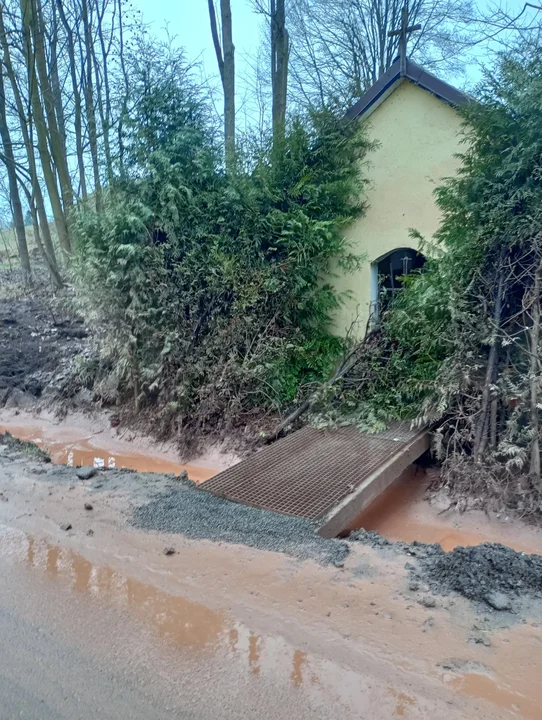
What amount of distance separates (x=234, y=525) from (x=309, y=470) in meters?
1.47

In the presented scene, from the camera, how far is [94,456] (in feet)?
27.3

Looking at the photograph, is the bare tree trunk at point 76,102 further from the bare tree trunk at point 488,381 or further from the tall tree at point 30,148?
the bare tree trunk at point 488,381

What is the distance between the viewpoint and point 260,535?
417 centimetres

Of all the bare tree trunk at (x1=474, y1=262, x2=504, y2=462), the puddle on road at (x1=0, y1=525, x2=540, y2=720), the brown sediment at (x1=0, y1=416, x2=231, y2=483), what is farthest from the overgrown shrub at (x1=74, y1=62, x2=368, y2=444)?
the puddle on road at (x1=0, y1=525, x2=540, y2=720)

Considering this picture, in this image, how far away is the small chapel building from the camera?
779 centimetres

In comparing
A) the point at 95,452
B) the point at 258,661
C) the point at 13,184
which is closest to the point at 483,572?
the point at 258,661

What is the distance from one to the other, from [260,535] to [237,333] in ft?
14.2

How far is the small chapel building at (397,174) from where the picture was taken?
307 inches

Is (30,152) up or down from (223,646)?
up

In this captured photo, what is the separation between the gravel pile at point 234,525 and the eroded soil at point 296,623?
81 mm

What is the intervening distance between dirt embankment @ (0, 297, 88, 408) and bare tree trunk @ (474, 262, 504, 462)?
7698 millimetres

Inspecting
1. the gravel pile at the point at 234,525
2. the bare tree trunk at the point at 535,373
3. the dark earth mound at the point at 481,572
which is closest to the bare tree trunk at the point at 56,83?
the gravel pile at the point at 234,525

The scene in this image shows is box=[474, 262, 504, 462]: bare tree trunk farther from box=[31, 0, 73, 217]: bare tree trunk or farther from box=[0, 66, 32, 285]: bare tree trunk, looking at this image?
box=[0, 66, 32, 285]: bare tree trunk

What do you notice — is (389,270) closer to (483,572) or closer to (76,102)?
(483,572)
